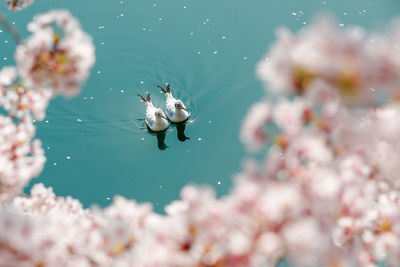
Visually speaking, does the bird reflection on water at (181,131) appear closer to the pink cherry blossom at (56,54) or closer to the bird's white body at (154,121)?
the bird's white body at (154,121)

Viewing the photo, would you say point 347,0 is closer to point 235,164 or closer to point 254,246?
point 235,164

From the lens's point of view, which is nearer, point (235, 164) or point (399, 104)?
point (399, 104)

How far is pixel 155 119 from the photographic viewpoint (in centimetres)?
452

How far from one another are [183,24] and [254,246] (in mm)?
5032

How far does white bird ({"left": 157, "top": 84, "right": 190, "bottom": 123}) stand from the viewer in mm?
4500

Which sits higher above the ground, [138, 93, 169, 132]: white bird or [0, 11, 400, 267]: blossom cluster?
[138, 93, 169, 132]: white bird

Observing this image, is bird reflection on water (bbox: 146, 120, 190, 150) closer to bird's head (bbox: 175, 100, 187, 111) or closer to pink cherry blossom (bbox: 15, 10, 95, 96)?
bird's head (bbox: 175, 100, 187, 111)

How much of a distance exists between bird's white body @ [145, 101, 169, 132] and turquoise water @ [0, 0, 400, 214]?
12 cm

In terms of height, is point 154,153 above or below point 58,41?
above

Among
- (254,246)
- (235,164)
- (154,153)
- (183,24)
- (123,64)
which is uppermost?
(183,24)

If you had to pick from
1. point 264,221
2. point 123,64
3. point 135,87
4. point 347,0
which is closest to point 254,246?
point 264,221

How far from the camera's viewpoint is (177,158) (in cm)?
435

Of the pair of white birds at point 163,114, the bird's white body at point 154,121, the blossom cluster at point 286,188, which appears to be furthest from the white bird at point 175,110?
the blossom cluster at point 286,188

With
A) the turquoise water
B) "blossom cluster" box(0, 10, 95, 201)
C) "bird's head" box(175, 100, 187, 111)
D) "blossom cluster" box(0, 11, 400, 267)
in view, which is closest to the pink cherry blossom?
"blossom cluster" box(0, 10, 95, 201)
